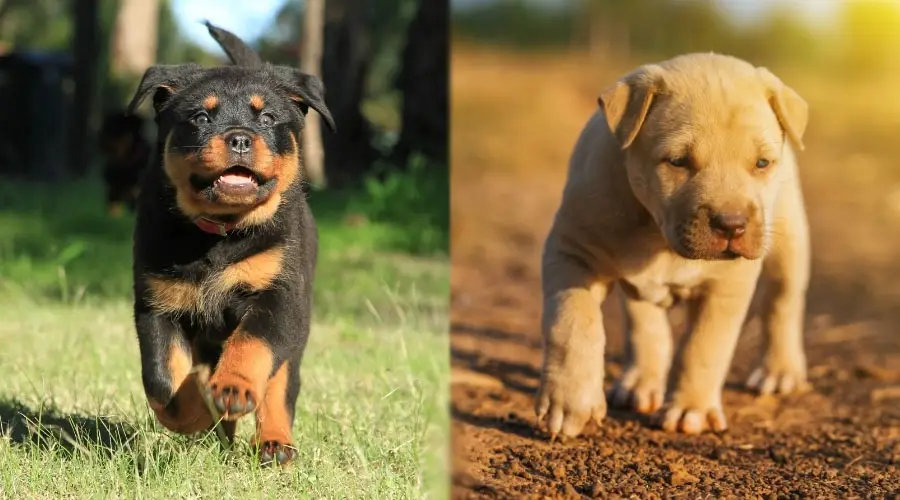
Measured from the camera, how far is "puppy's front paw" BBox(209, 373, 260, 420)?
2.83m

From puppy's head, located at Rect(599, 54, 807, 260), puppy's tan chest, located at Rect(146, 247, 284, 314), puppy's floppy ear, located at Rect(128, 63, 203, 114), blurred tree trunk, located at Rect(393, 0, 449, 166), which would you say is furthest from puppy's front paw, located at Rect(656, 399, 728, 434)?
blurred tree trunk, located at Rect(393, 0, 449, 166)

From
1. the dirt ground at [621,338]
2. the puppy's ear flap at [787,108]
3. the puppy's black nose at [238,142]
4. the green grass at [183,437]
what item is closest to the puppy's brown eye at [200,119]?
the puppy's black nose at [238,142]

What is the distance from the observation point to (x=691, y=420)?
4.16 meters

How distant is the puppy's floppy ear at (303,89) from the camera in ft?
10.1

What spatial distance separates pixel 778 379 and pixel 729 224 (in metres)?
1.95

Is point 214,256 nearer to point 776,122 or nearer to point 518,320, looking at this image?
point 776,122

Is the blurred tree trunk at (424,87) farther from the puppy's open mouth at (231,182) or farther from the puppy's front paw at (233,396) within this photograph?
the puppy's front paw at (233,396)

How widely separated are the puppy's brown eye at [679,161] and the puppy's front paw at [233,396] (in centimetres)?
160

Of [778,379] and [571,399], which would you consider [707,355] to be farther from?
[778,379]

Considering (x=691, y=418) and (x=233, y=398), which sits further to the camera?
(x=691, y=418)

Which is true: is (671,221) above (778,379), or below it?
above

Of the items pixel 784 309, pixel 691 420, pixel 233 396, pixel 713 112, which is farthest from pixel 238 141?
pixel 784 309

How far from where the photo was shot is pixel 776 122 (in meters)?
3.76

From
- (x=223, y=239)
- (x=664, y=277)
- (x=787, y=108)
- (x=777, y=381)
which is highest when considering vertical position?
(x=787, y=108)
